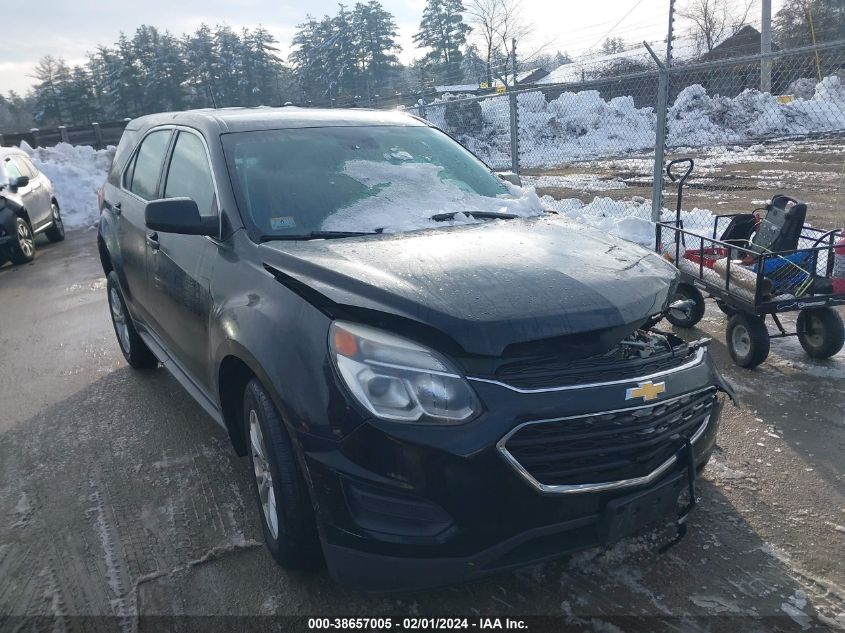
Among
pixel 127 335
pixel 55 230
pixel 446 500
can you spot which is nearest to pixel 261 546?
pixel 446 500

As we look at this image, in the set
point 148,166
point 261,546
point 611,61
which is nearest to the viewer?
point 261,546

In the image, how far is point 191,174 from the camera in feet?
11.7

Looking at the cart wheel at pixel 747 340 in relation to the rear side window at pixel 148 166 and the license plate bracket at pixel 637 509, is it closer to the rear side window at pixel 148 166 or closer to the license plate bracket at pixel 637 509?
the license plate bracket at pixel 637 509

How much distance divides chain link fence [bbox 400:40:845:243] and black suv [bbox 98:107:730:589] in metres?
4.90

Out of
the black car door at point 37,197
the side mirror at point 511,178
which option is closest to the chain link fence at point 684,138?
the side mirror at point 511,178

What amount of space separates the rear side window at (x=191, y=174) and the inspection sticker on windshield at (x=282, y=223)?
361mm

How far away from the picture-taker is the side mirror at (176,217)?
290cm

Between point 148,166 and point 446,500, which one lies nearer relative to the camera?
point 446,500

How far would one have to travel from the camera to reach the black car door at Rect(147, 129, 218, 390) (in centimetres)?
310

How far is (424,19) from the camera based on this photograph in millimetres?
50688

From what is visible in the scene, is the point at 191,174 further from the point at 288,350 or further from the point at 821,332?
the point at 821,332

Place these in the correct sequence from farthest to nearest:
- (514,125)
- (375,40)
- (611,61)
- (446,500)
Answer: (375,40) < (611,61) < (514,125) < (446,500)

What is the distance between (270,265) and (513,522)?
1.37 m

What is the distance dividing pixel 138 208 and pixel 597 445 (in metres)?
3.43
